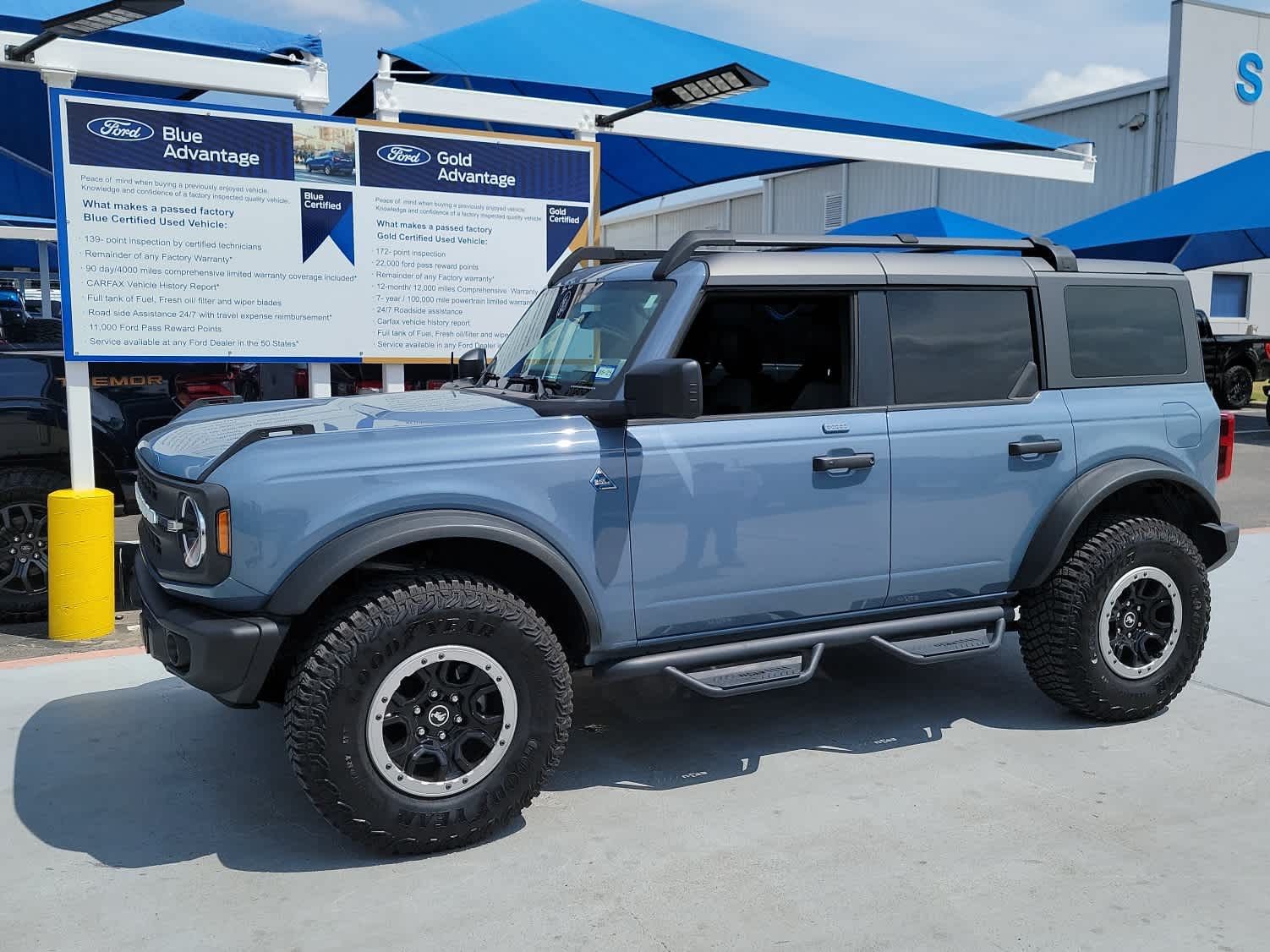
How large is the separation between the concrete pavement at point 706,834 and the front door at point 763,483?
0.68m

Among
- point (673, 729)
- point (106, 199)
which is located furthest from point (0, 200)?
point (673, 729)

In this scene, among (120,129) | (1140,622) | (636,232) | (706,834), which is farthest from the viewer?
(636,232)

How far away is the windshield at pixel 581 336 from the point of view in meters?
4.14

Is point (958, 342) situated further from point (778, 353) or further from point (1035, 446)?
point (778, 353)

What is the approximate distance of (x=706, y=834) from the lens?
3760mm

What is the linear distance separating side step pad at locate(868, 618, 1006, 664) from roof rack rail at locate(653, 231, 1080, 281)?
152cm

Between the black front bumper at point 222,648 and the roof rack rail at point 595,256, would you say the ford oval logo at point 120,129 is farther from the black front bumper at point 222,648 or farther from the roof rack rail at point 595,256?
the black front bumper at point 222,648

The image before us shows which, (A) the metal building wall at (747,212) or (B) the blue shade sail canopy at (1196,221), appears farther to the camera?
(A) the metal building wall at (747,212)

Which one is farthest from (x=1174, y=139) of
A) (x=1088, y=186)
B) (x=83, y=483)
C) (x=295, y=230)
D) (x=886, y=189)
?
(x=83, y=483)

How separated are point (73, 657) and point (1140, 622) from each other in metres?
5.01

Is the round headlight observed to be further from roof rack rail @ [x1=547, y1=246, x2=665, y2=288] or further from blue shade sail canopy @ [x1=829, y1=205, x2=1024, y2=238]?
blue shade sail canopy @ [x1=829, y1=205, x2=1024, y2=238]

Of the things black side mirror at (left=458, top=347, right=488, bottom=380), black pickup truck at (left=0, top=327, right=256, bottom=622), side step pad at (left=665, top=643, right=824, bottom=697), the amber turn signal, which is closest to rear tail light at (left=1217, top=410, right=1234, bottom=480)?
side step pad at (left=665, top=643, right=824, bottom=697)

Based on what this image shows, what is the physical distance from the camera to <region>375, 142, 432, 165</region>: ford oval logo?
6.81m

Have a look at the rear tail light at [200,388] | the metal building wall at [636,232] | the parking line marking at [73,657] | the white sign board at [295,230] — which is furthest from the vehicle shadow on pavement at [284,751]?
the metal building wall at [636,232]
